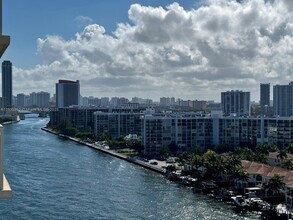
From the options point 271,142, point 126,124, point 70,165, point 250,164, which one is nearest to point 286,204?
point 250,164

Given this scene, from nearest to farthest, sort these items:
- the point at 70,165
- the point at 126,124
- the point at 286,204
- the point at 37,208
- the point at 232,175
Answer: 1. the point at 37,208
2. the point at 286,204
3. the point at 232,175
4. the point at 70,165
5. the point at 126,124

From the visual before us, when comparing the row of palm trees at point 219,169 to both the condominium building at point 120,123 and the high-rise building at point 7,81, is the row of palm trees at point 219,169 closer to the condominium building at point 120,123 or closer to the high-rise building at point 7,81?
the condominium building at point 120,123

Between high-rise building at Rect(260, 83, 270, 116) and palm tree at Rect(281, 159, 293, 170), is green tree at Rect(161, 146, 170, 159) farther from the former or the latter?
high-rise building at Rect(260, 83, 270, 116)

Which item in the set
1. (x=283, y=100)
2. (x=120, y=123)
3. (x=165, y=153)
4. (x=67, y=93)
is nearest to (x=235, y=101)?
(x=283, y=100)

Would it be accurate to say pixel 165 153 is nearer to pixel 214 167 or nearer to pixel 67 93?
pixel 214 167

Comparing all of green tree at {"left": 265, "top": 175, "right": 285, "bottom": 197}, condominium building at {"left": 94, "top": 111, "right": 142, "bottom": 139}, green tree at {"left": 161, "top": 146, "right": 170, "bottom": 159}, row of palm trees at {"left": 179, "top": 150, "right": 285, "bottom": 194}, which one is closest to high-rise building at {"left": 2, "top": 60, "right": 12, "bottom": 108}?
condominium building at {"left": 94, "top": 111, "right": 142, "bottom": 139}

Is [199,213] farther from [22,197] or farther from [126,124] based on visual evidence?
[126,124]

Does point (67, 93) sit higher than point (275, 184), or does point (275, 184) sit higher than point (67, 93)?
point (67, 93)
